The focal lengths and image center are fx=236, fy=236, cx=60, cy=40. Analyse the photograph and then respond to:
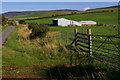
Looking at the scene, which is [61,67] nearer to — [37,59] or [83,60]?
[83,60]

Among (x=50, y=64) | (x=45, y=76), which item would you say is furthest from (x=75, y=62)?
(x=45, y=76)

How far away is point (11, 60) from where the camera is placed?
38.6 feet

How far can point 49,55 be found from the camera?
12.6 m

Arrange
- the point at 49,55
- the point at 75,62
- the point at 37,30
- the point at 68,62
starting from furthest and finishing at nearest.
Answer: the point at 37,30, the point at 49,55, the point at 68,62, the point at 75,62

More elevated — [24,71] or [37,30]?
[37,30]

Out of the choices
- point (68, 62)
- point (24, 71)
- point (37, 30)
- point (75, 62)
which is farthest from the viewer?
point (37, 30)

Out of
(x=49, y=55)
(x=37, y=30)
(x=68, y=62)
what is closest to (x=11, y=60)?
(x=49, y=55)

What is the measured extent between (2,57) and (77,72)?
5300 millimetres

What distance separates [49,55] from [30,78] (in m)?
4.33

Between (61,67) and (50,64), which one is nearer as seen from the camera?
(61,67)

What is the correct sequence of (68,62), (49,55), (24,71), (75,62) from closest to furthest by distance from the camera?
(24,71) < (75,62) < (68,62) < (49,55)

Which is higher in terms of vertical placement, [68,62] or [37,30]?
[37,30]

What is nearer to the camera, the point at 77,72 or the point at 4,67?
the point at 77,72

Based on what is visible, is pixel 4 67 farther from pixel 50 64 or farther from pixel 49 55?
pixel 49 55
